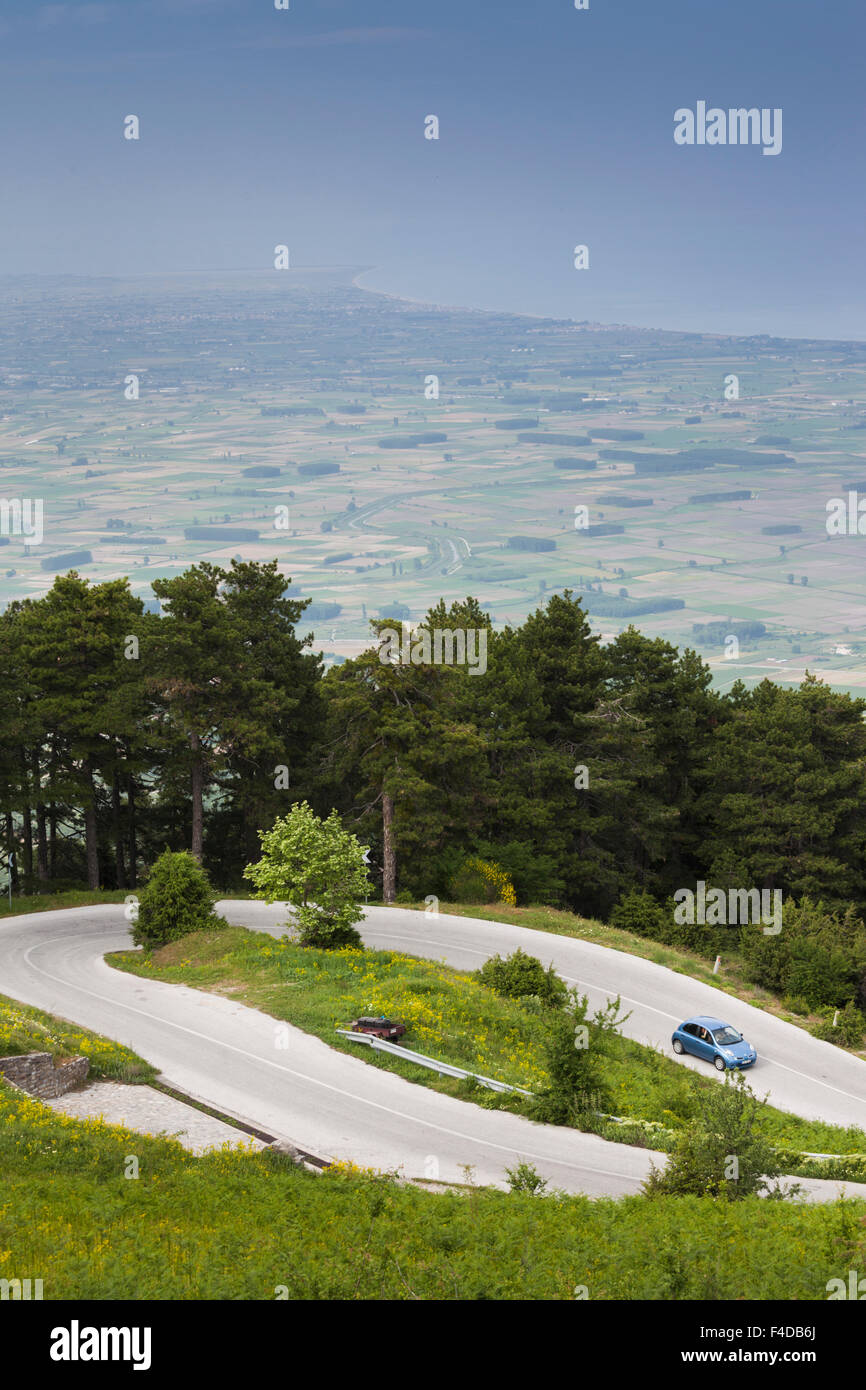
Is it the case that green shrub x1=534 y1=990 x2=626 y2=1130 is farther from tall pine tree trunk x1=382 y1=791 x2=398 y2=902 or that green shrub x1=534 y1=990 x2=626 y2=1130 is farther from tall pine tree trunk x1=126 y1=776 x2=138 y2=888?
tall pine tree trunk x1=126 y1=776 x2=138 y2=888

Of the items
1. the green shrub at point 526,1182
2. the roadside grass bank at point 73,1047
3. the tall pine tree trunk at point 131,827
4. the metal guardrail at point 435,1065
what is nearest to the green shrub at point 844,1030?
the metal guardrail at point 435,1065

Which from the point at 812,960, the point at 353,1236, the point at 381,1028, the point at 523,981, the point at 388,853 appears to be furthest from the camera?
the point at 388,853

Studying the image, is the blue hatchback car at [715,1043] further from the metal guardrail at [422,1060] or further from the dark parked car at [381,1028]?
the dark parked car at [381,1028]

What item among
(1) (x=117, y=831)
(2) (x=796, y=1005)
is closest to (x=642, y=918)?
(2) (x=796, y=1005)

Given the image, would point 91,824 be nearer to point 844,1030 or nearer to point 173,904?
point 173,904
